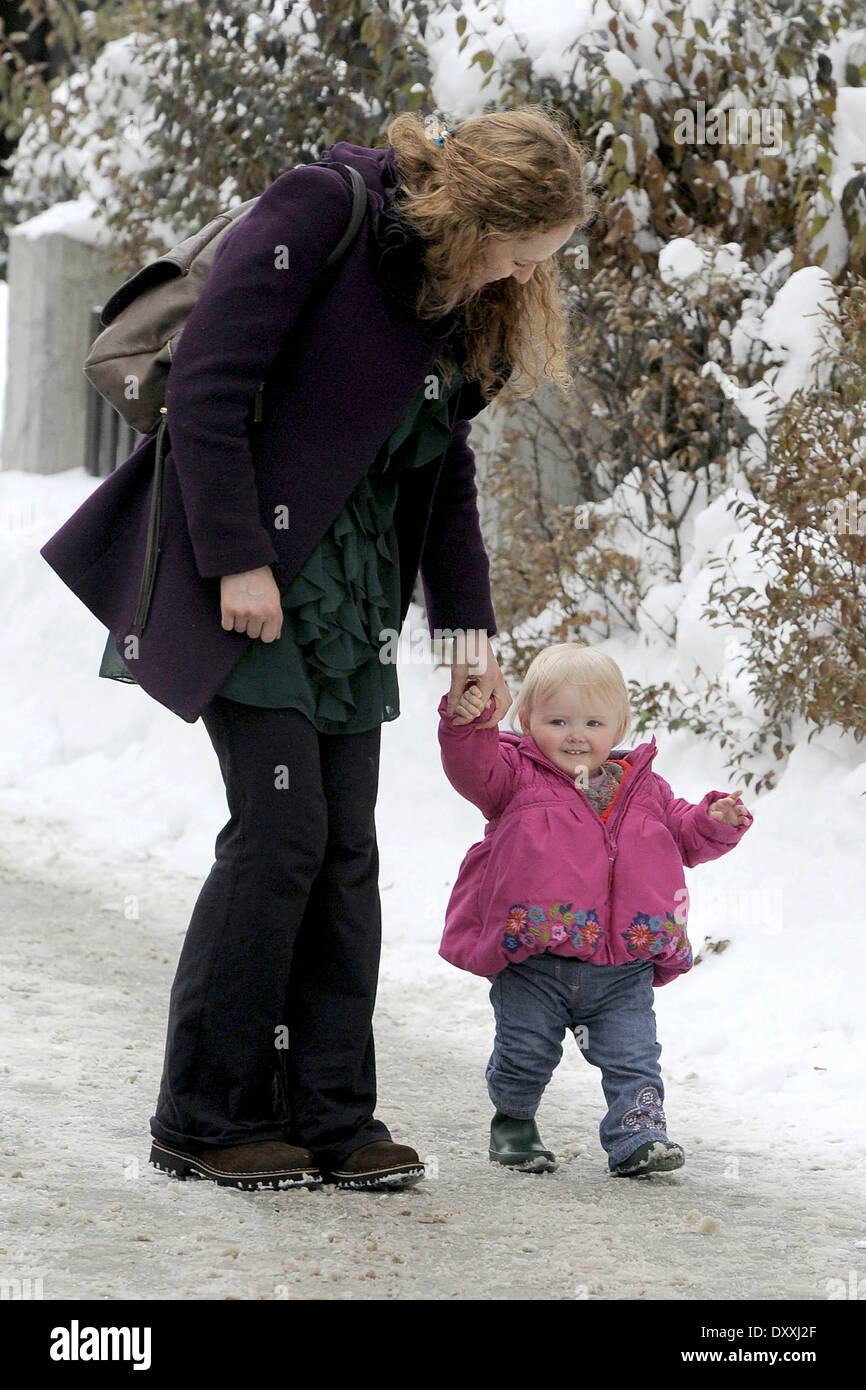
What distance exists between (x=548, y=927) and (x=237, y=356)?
117cm

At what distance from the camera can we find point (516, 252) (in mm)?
2783

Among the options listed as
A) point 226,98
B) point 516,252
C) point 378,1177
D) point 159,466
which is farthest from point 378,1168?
point 226,98

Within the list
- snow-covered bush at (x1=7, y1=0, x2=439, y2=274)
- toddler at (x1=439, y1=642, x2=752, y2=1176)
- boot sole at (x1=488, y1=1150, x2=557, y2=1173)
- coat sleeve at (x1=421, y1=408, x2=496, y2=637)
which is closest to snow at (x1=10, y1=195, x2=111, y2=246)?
snow-covered bush at (x1=7, y1=0, x2=439, y2=274)

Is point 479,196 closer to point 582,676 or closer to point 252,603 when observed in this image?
point 252,603

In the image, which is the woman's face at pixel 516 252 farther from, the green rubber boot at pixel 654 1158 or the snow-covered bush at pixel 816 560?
the snow-covered bush at pixel 816 560

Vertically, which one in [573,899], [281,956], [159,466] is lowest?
[281,956]

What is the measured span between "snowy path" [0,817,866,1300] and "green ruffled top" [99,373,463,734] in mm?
813

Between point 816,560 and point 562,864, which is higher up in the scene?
point 816,560

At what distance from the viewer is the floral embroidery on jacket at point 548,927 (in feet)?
10.3

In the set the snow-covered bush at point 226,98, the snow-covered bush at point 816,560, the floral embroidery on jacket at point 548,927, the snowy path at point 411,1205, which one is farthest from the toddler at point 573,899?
the snow-covered bush at point 226,98

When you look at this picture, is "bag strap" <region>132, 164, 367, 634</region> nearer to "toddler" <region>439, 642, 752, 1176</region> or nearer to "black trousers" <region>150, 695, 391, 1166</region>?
"black trousers" <region>150, 695, 391, 1166</region>

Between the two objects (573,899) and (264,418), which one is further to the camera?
(573,899)

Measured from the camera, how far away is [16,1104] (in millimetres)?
3340
